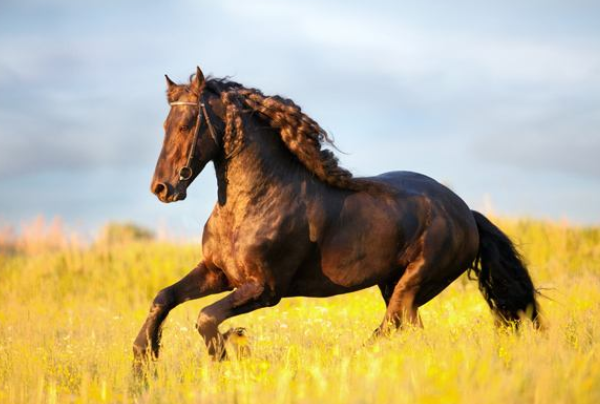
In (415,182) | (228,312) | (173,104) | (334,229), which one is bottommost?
(228,312)

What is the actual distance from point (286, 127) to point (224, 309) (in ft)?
5.16

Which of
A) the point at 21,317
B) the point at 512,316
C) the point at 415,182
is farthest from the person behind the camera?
the point at 21,317

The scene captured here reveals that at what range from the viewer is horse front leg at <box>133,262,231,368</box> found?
5.97 meters

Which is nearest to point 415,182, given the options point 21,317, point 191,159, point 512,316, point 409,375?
point 512,316

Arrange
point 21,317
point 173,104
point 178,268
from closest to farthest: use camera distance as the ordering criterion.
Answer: point 173,104 < point 21,317 < point 178,268

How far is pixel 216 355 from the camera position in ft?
18.4

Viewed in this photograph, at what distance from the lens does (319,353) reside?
19.1 ft

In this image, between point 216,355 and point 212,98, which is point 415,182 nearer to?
point 212,98

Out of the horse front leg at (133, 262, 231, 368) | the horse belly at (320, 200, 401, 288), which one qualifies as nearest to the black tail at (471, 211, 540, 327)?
the horse belly at (320, 200, 401, 288)

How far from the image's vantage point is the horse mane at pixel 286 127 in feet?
19.7

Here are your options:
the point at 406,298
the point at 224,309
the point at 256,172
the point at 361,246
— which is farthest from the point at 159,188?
the point at 406,298

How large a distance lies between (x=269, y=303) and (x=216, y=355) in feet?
1.90

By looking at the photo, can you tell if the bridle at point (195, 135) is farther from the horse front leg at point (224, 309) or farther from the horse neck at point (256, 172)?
the horse front leg at point (224, 309)

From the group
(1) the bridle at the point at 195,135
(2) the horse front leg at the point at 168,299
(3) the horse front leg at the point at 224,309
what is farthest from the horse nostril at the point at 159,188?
(3) the horse front leg at the point at 224,309
